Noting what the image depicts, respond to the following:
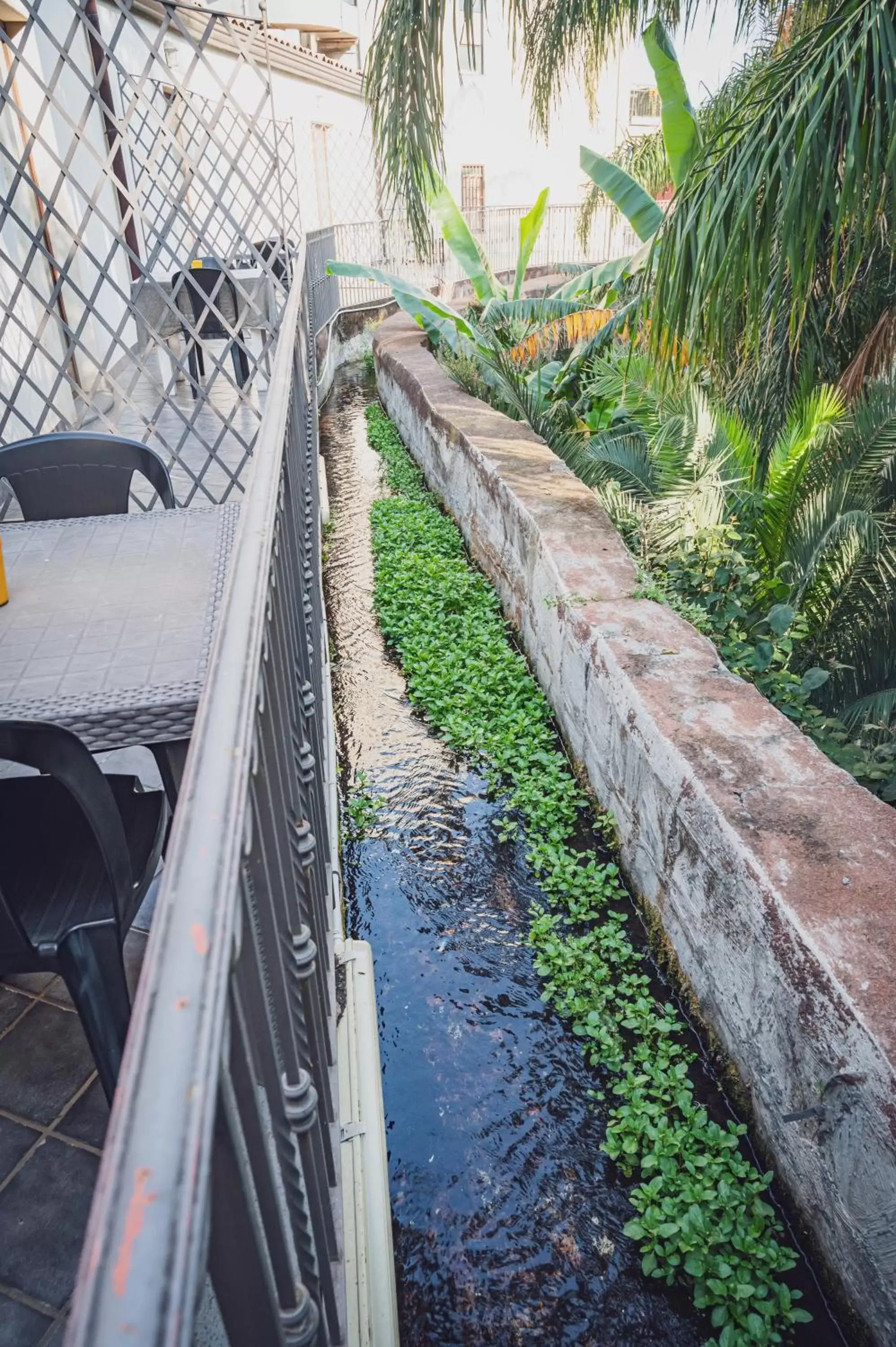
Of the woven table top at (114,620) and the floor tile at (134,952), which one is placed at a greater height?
the woven table top at (114,620)

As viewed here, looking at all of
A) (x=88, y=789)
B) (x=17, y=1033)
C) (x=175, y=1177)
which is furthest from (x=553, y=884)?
(x=175, y=1177)

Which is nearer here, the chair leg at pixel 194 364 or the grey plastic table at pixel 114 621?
the grey plastic table at pixel 114 621

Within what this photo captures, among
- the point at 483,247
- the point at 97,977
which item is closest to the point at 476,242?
the point at 483,247

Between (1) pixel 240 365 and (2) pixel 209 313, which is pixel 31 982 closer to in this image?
(2) pixel 209 313

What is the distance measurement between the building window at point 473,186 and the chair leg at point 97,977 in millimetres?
21107

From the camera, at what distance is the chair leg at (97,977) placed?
5.56 feet

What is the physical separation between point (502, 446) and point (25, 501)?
2949 millimetres

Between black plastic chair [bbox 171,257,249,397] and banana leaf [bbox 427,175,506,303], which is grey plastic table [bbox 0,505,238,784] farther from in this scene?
banana leaf [bbox 427,175,506,303]

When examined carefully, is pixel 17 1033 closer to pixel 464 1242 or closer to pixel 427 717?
pixel 464 1242

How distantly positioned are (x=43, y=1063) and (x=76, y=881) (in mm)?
596

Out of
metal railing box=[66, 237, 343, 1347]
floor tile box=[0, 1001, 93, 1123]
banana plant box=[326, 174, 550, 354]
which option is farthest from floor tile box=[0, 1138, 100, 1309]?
banana plant box=[326, 174, 550, 354]

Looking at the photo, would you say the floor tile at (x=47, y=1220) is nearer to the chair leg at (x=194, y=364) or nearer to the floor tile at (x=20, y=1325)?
the floor tile at (x=20, y=1325)

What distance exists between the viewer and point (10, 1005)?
2.29 m

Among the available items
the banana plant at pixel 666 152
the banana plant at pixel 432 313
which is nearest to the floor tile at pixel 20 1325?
the banana plant at pixel 666 152
